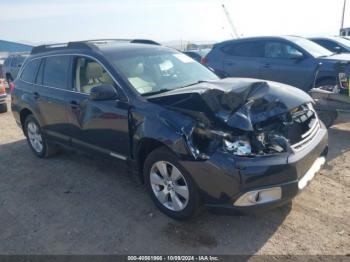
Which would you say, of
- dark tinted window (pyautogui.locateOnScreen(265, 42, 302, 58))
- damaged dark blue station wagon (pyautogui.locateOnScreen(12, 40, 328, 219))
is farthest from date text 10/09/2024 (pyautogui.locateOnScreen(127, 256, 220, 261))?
dark tinted window (pyautogui.locateOnScreen(265, 42, 302, 58))

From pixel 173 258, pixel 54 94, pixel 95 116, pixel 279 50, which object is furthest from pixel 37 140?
pixel 279 50

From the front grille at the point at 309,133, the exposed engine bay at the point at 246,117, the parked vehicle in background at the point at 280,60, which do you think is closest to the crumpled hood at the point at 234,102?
the exposed engine bay at the point at 246,117

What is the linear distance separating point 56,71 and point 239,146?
129 inches

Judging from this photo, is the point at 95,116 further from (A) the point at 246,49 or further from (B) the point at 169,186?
(A) the point at 246,49

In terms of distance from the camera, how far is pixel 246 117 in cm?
344

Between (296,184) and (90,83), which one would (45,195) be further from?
(296,184)

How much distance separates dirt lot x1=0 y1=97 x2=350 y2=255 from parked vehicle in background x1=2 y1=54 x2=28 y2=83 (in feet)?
50.9

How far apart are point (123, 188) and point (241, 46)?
5823 millimetres

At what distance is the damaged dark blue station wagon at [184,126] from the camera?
3.27 meters

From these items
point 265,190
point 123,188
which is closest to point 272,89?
point 265,190

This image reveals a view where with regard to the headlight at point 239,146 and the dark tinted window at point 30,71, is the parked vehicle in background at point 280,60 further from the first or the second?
the headlight at point 239,146

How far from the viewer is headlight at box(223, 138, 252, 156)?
10.7 feet

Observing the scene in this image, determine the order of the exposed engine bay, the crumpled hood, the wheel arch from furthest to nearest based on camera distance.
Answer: the wheel arch
the crumpled hood
the exposed engine bay

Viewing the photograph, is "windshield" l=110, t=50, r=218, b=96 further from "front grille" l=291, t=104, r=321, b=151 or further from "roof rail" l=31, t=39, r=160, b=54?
"front grille" l=291, t=104, r=321, b=151
